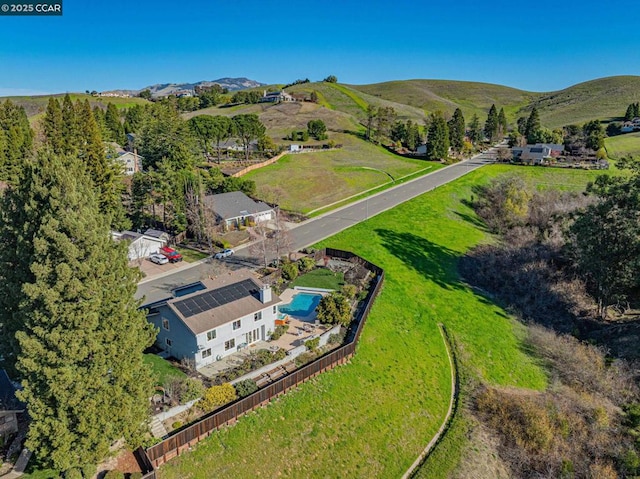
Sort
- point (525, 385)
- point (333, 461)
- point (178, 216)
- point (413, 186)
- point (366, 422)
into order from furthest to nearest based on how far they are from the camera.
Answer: point (413, 186), point (178, 216), point (525, 385), point (366, 422), point (333, 461)

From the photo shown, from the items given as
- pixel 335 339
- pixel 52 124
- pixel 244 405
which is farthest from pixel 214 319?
pixel 52 124

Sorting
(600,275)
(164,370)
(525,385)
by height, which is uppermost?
(600,275)

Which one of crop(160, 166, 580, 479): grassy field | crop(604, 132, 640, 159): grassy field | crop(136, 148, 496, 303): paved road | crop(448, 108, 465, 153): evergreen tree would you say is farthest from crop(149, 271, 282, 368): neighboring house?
crop(604, 132, 640, 159): grassy field

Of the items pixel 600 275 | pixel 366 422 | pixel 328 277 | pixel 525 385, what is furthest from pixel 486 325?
pixel 366 422

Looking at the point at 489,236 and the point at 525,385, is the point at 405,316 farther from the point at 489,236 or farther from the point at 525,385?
the point at 489,236

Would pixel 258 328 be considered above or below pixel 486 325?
above

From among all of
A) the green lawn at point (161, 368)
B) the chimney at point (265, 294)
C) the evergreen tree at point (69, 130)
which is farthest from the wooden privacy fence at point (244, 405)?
the evergreen tree at point (69, 130)

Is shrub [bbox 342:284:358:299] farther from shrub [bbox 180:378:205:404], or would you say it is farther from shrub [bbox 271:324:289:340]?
shrub [bbox 180:378:205:404]
